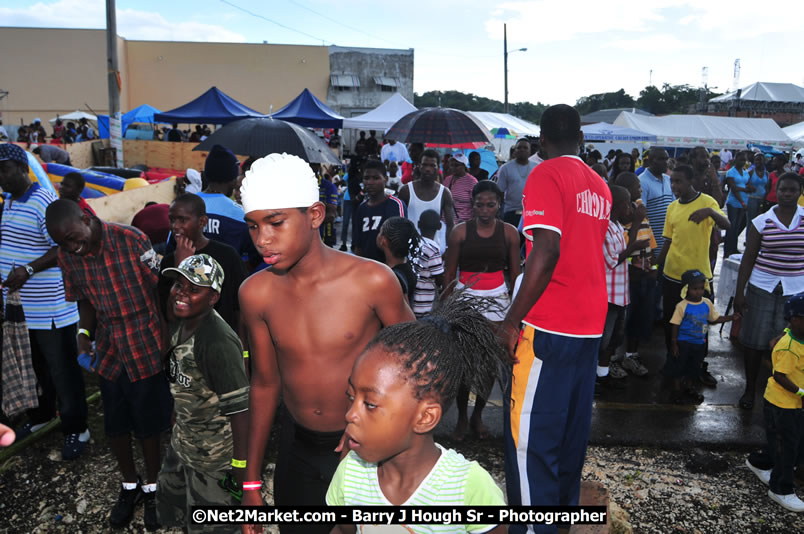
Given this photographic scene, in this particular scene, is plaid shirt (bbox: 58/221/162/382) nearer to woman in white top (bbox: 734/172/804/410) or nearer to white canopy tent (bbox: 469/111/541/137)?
woman in white top (bbox: 734/172/804/410)

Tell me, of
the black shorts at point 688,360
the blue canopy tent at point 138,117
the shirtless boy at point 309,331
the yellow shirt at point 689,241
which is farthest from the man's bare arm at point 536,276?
the blue canopy tent at point 138,117

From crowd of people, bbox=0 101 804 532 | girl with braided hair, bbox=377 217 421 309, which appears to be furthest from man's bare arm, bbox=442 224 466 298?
girl with braided hair, bbox=377 217 421 309

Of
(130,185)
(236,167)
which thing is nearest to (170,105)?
(130,185)

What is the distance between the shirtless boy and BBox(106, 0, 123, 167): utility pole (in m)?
11.7

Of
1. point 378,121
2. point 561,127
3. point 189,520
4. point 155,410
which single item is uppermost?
point 378,121

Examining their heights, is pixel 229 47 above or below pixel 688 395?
above

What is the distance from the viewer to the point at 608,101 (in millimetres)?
68625

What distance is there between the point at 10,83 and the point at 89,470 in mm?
40550

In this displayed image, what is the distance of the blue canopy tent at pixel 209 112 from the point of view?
1464 cm

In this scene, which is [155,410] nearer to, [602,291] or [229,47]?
[602,291]

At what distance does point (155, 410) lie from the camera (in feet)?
11.7

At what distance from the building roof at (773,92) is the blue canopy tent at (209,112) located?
24740 mm

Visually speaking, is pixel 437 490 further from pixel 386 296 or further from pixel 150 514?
pixel 150 514

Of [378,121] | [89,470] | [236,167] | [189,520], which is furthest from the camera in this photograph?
[378,121]
